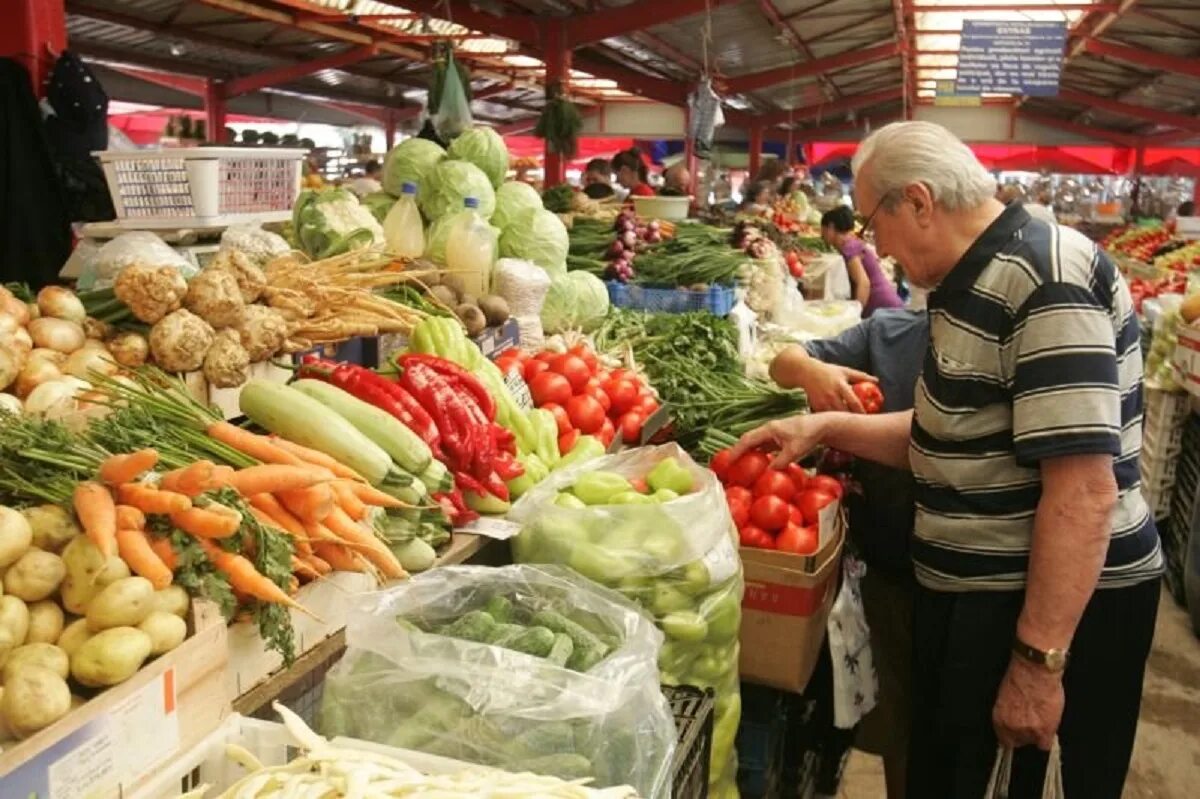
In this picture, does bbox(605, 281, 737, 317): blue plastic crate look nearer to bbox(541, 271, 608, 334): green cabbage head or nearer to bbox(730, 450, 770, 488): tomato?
bbox(541, 271, 608, 334): green cabbage head

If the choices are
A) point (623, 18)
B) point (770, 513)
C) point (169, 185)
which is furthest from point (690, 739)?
point (623, 18)

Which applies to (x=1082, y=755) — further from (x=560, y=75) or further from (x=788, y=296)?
(x=560, y=75)

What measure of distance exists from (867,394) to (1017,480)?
1138 mm

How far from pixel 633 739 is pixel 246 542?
70cm

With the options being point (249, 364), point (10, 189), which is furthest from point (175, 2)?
→ point (249, 364)

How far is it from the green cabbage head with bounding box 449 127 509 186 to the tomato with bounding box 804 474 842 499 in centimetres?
207

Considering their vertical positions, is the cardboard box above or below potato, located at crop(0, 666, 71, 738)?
below

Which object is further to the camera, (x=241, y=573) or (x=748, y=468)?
(x=748, y=468)

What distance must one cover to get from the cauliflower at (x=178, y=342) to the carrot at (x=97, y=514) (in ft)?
2.51

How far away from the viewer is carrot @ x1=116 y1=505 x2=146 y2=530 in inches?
61.1

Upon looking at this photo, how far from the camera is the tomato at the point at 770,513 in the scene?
2.86m

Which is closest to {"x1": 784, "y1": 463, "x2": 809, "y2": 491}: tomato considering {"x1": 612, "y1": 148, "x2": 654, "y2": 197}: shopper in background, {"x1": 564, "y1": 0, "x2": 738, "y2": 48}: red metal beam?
{"x1": 612, "y1": 148, "x2": 654, "y2": 197}: shopper in background

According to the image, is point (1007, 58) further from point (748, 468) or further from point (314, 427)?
point (314, 427)

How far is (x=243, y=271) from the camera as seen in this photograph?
252 cm
